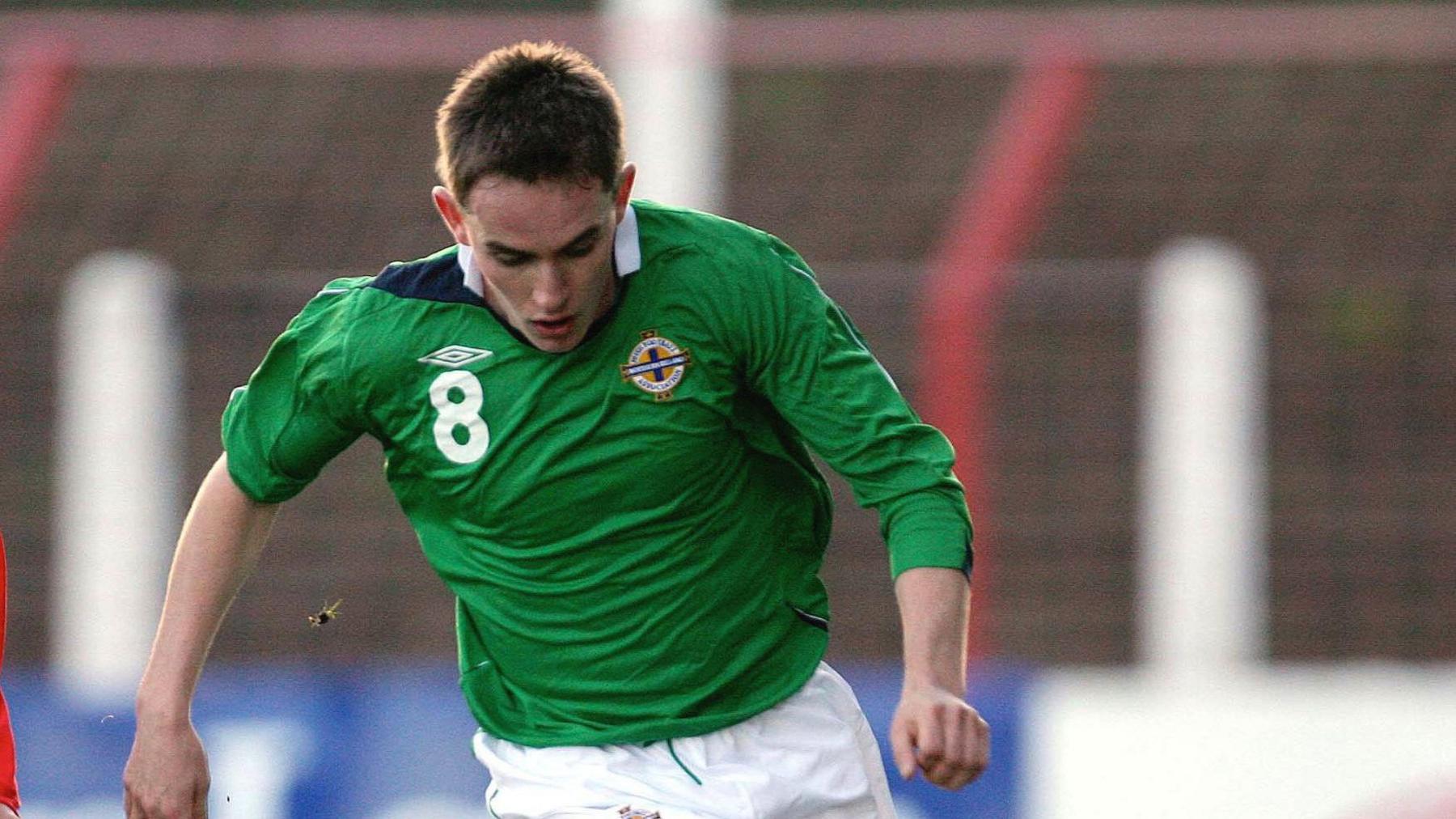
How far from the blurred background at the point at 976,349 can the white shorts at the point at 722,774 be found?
2.51m

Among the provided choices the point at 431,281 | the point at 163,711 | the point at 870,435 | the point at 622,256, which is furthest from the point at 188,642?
the point at 870,435

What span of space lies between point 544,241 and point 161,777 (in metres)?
0.90

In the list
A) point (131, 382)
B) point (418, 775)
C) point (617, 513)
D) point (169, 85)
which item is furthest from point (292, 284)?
point (617, 513)

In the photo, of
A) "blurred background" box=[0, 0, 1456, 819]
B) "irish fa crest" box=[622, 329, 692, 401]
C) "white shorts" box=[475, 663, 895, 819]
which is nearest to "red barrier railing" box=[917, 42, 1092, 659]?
"blurred background" box=[0, 0, 1456, 819]

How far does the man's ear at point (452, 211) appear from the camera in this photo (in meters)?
2.89

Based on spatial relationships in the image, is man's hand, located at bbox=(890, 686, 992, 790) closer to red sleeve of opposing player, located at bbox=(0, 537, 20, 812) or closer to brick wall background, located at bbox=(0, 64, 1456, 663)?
red sleeve of opposing player, located at bbox=(0, 537, 20, 812)

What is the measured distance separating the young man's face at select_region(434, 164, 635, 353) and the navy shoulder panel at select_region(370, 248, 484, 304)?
80 millimetres

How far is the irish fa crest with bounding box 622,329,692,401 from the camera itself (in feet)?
9.73

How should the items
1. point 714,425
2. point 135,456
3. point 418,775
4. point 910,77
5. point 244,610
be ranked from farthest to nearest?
point 910,77 < point 244,610 < point 135,456 < point 418,775 < point 714,425

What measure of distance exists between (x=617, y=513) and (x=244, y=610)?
413cm

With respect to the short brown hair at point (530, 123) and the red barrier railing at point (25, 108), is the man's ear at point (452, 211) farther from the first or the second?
the red barrier railing at point (25, 108)

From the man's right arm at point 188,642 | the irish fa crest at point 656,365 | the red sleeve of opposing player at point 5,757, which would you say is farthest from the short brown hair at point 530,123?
the red sleeve of opposing player at point 5,757

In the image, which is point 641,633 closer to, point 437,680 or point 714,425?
point 714,425

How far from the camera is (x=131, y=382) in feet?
20.7
